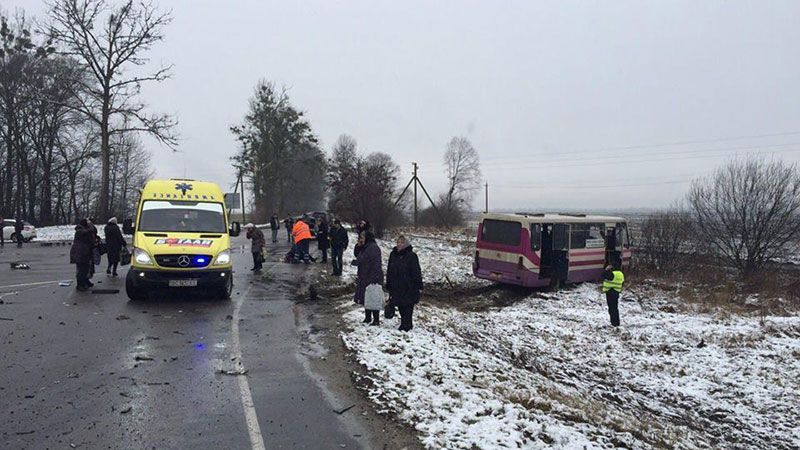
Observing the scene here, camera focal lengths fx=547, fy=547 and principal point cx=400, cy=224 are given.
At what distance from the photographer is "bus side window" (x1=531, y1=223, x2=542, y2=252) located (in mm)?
17922

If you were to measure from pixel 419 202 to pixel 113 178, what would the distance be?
36677mm

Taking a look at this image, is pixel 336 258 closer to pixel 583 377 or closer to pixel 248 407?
pixel 583 377

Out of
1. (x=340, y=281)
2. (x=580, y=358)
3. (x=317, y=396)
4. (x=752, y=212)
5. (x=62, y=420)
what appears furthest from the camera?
(x=752, y=212)

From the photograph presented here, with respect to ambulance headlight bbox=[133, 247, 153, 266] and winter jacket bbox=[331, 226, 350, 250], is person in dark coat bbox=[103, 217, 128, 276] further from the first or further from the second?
winter jacket bbox=[331, 226, 350, 250]

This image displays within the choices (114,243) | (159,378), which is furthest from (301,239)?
(159,378)

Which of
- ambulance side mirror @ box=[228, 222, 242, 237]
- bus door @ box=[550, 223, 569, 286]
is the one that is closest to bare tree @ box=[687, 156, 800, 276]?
bus door @ box=[550, 223, 569, 286]

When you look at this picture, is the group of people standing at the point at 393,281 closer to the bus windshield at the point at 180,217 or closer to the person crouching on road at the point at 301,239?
the bus windshield at the point at 180,217

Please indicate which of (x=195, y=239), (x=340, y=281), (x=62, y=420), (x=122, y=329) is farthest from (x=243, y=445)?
(x=340, y=281)

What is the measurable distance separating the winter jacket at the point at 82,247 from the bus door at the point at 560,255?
13.9 metres

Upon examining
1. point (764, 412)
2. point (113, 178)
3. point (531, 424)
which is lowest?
point (764, 412)

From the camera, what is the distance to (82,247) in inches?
512

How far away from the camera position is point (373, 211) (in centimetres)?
3653

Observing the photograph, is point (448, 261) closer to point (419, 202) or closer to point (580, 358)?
point (580, 358)

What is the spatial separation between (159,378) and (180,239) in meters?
5.50
